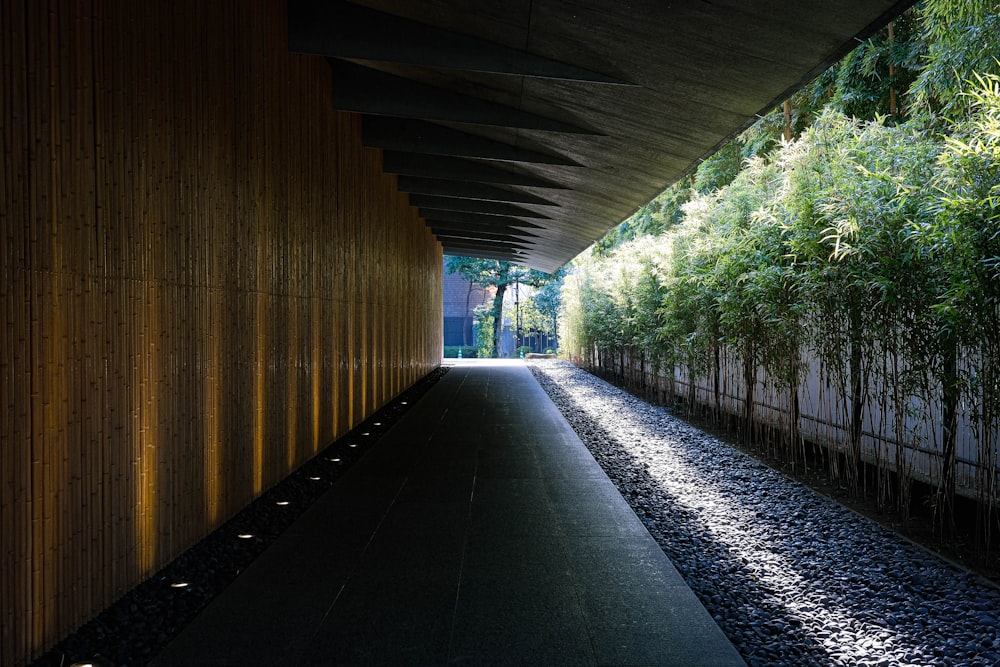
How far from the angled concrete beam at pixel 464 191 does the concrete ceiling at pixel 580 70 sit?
156 centimetres

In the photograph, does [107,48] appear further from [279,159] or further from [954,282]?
[954,282]

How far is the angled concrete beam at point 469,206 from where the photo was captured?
10.4m

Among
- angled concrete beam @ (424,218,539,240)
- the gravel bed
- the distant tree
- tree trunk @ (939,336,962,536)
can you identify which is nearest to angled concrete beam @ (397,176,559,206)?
angled concrete beam @ (424,218,539,240)

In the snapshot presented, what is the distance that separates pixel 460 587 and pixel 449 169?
6290 millimetres

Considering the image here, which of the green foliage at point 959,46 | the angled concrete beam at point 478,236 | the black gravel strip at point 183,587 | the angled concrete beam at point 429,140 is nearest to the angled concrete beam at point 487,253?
the angled concrete beam at point 478,236

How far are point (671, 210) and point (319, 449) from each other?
37.7 ft

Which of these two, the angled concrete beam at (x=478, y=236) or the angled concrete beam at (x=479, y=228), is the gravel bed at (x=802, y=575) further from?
the angled concrete beam at (x=478, y=236)

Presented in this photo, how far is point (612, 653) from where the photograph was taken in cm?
203

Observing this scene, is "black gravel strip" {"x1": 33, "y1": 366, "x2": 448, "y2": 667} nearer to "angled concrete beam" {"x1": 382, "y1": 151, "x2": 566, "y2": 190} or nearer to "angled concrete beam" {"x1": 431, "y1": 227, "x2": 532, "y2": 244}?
"angled concrete beam" {"x1": 382, "y1": 151, "x2": 566, "y2": 190}

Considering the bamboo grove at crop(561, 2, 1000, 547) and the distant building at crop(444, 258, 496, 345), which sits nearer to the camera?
the bamboo grove at crop(561, 2, 1000, 547)

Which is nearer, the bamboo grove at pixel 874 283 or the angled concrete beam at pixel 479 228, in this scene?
the bamboo grove at pixel 874 283

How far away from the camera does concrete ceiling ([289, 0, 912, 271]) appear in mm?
3359

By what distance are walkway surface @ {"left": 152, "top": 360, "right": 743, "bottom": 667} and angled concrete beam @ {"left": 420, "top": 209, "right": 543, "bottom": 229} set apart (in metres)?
7.74

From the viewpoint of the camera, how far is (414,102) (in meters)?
5.55
